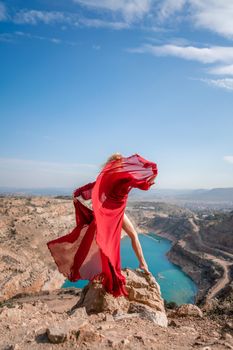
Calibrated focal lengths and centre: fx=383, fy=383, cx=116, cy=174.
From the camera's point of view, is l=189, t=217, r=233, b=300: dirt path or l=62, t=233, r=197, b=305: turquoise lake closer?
l=189, t=217, r=233, b=300: dirt path

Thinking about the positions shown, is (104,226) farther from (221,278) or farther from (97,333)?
(221,278)

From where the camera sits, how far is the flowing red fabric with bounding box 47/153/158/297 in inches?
264

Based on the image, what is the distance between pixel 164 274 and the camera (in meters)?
48.4

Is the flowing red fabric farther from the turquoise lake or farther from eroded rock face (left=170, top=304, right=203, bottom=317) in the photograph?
the turquoise lake

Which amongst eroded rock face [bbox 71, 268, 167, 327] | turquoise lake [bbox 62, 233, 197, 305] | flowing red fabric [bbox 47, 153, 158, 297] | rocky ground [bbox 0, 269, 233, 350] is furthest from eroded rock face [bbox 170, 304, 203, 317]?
turquoise lake [bbox 62, 233, 197, 305]

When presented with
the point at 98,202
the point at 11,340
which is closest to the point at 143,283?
the point at 98,202

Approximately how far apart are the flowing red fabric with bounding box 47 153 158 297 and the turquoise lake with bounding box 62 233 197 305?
29.5 metres

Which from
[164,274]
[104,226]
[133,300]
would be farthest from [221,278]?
[104,226]

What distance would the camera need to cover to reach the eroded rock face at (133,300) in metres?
7.24

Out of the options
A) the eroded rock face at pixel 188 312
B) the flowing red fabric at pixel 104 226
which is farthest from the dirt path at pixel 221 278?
the flowing red fabric at pixel 104 226

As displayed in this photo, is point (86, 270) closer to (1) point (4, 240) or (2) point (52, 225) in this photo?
(1) point (4, 240)

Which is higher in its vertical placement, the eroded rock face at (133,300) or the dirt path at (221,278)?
the eroded rock face at (133,300)

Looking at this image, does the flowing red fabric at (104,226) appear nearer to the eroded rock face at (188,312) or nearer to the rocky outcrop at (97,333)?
the rocky outcrop at (97,333)

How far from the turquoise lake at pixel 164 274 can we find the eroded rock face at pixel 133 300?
91.4 feet
